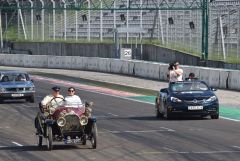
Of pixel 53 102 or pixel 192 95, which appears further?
pixel 192 95

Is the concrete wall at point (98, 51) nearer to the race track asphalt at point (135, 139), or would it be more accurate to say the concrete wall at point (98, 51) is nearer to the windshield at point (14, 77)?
the windshield at point (14, 77)

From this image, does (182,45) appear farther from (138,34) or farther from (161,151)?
(161,151)

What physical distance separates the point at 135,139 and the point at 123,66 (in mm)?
37643

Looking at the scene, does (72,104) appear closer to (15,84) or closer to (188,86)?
(188,86)

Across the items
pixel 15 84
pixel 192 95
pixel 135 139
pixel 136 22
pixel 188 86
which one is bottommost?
pixel 135 139

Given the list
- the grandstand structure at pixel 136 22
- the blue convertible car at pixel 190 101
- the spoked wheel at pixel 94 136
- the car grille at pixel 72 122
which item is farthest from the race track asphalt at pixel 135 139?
the grandstand structure at pixel 136 22

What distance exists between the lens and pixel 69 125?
18234 mm

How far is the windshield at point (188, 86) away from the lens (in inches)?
1081

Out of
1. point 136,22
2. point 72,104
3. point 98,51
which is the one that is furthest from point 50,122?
point 136,22

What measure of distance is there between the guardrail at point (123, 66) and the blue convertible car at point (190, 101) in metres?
12.8

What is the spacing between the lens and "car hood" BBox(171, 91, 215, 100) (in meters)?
26.7

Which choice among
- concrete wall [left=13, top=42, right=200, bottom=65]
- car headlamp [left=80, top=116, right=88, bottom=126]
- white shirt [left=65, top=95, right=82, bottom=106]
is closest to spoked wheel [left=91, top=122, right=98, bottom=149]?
car headlamp [left=80, top=116, right=88, bottom=126]

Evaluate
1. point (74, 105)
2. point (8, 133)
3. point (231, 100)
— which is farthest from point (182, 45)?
point (74, 105)

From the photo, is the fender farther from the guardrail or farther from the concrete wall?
the concrete wall
